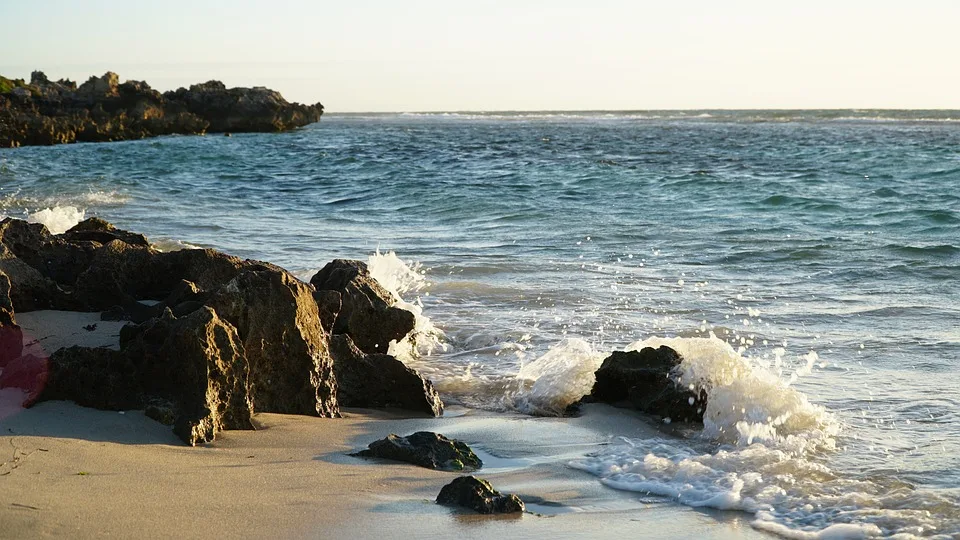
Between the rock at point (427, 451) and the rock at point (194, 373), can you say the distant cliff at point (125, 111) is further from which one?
the rock at point (427, 451)

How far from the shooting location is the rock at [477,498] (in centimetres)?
376

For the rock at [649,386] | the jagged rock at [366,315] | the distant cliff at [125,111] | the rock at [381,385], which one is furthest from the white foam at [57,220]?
the distant cliff at [125,111]

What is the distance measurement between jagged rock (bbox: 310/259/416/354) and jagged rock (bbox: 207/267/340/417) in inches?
36.8

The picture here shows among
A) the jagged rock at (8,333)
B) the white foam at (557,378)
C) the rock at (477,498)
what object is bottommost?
the white foam at (557,378)

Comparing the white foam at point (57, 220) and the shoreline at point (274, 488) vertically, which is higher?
the white foam at point (57, 220)

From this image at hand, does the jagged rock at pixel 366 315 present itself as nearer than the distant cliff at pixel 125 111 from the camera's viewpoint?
Yes

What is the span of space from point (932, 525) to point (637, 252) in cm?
767

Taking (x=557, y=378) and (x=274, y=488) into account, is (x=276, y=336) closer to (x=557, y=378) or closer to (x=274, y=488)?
(x=274, y=488)

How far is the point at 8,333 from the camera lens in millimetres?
4840

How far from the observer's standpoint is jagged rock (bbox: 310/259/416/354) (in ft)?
19.6

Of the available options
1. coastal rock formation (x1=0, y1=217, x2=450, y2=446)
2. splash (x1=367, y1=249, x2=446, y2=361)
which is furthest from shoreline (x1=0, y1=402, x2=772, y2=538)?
splash (x1=367, y1=249, x2=446, y2=361)

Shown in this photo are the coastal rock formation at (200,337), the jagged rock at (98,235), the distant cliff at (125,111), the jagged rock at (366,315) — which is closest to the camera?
the coastal rock formation at (200,337)

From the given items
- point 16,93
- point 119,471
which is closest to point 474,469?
point 119,471

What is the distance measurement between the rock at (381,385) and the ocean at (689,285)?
44 cm
